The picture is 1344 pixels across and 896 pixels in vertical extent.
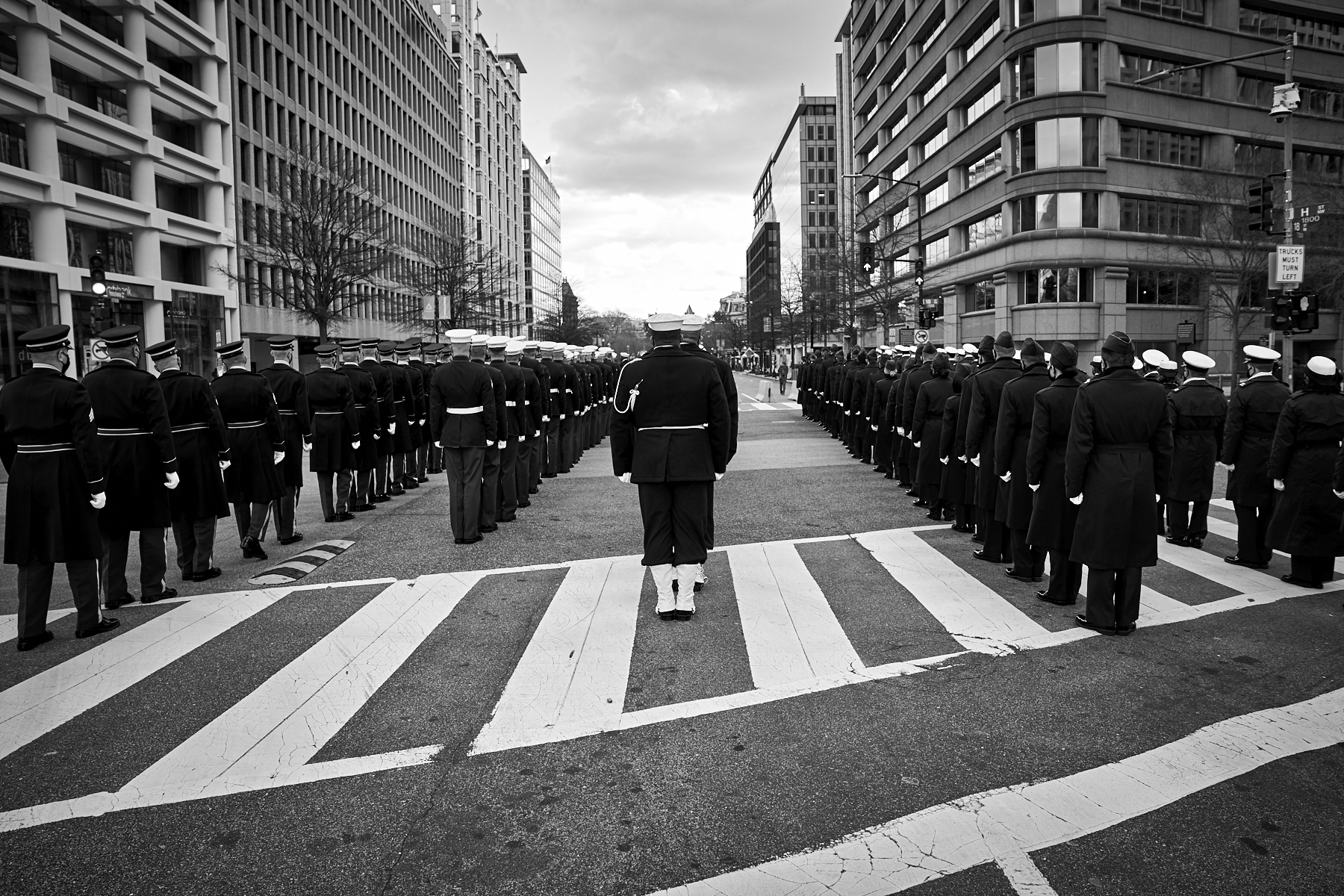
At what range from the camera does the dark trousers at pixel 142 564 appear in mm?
→ 7469

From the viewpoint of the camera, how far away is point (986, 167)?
49844mm

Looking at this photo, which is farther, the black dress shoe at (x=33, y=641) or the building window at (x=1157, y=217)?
the building window at (x=1157, y=217)

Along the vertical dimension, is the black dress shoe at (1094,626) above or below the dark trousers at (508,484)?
below

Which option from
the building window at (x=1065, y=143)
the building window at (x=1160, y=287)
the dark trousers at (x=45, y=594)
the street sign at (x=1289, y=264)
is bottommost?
the dark trousers at (x=45, y=594)

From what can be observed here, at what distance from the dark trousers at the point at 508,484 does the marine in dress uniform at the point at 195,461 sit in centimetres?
370

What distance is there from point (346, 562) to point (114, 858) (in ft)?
18.2

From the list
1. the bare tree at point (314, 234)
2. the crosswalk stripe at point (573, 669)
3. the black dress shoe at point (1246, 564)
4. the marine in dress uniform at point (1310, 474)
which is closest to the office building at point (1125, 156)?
the bare tree at point (314, 234)

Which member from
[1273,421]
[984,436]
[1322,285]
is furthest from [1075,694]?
[1322,285]

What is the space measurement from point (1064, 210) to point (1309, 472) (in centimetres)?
4085

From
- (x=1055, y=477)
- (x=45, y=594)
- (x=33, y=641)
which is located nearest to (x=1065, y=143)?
(x=1055, y=477)

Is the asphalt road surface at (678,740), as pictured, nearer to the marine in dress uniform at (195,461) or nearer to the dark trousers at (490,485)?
the marine in dress uniform at (195,461)

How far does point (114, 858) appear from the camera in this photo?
142 inches

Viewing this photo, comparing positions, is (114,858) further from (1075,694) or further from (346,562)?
(346,562)

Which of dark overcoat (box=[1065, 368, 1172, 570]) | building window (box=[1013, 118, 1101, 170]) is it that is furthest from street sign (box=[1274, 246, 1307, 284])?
building window (box=[1013, 118, 1101, 170])
